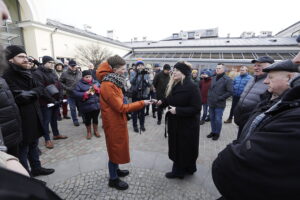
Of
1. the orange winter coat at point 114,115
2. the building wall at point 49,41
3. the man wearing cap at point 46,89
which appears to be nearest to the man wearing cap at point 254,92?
the orange winter coat at point 114,115

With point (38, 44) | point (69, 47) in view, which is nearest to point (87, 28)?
point (69, 47)

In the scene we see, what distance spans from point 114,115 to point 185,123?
3.86 ft

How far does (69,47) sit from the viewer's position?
17.3 meters

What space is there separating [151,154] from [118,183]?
121 centimetres

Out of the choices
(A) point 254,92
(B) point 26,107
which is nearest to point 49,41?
(B) point 26,107

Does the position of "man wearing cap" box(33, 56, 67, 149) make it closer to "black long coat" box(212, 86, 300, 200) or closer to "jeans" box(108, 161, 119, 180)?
"jeans" box(108, 161, 119, 180)

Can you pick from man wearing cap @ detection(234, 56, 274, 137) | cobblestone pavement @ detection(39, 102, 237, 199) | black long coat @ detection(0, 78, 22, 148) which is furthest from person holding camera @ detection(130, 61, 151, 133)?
black long coat @ detection(0, 78, 22, 148)

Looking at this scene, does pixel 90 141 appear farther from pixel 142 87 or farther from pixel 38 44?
pixel 38 44

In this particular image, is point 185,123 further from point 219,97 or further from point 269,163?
point 219,97

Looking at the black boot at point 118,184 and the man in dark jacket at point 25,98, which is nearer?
the man in dark jacket at point 25,98

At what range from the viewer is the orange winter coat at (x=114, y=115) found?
7.46 ft

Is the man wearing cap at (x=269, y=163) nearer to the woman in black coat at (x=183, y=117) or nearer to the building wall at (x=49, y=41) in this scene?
the woman in black coat at (x=183, y=117)

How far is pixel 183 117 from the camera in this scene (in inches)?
103

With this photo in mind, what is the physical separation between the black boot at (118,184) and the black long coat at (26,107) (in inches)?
59.9
